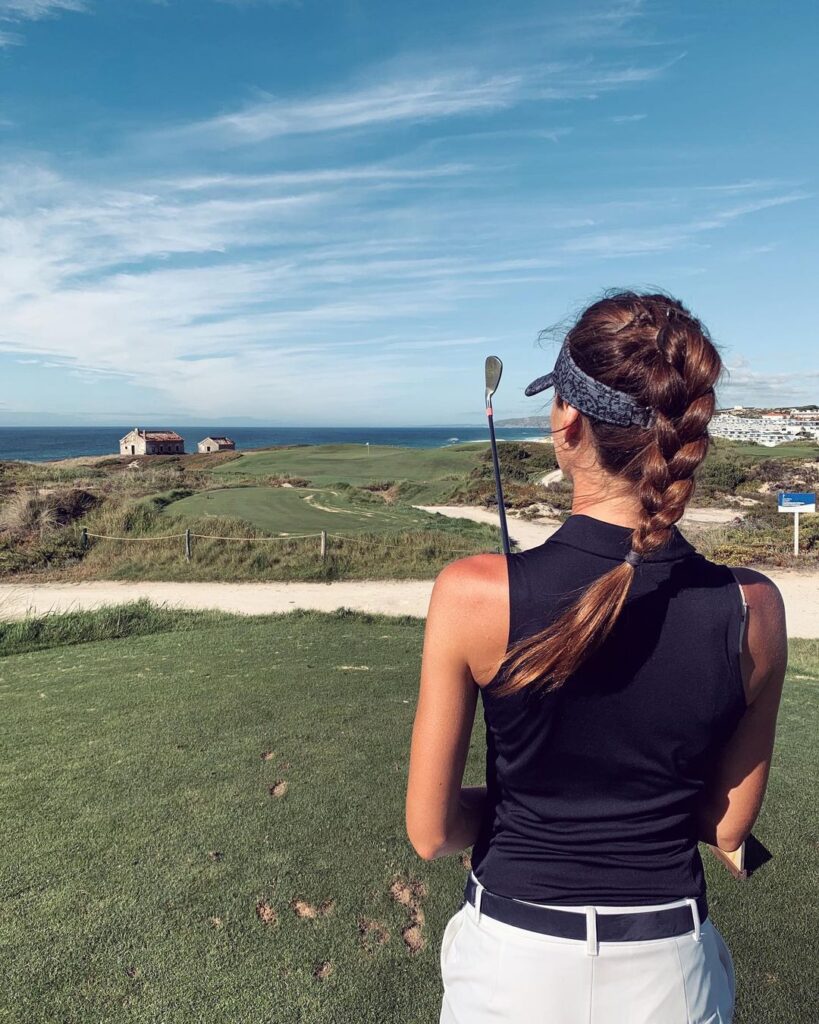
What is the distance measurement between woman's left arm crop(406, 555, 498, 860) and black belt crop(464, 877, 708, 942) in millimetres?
160

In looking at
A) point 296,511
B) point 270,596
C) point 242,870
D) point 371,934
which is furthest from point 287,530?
point 371,934

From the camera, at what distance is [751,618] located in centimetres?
136

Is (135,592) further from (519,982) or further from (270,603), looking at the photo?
(519,982)

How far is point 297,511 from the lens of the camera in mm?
A: 24594

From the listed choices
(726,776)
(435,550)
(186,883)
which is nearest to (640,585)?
(726,776)

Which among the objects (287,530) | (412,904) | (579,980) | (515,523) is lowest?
(515,523)

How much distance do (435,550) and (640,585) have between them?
59.0ft

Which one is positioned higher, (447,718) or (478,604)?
(478,604)

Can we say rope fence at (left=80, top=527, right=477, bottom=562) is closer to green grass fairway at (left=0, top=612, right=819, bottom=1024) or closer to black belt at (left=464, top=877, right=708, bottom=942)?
green grass fairway at (left=0, top=612, right=819, bottom=1024)

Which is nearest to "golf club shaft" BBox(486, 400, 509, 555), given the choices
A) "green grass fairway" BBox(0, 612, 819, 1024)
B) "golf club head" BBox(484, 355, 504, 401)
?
"golf club head" BBox(484, 355, 504, 401)

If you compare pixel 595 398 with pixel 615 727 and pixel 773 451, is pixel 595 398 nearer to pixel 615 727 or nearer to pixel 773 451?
pixel 615 727

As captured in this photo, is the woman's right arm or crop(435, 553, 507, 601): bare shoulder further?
the woman's right arm

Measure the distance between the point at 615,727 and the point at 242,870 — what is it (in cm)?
263

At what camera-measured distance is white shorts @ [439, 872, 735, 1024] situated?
4.25ft
